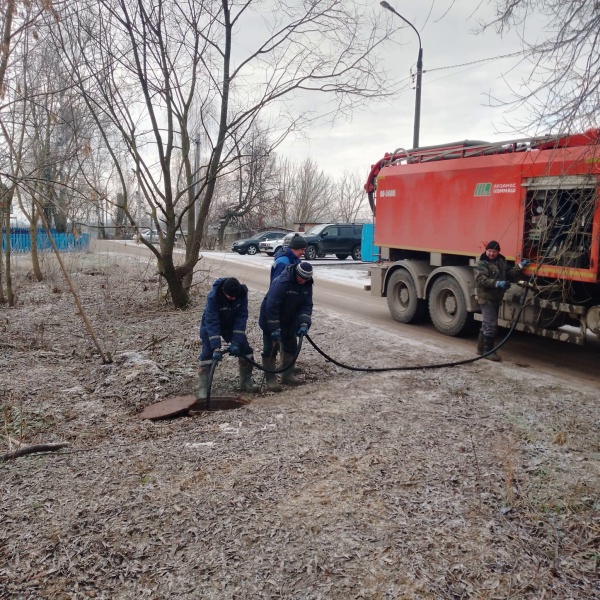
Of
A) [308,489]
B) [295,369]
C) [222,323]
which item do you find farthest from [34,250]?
[308,489]

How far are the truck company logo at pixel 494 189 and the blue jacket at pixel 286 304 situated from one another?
3.57 m

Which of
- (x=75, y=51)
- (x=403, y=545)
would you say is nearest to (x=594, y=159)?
(x=403, y=545)

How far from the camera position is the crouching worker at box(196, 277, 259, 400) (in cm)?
587

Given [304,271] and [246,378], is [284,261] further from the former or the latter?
[246,378]

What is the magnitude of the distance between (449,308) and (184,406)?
5277mm

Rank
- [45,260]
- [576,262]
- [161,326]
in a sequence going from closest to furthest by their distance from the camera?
[576,262] < [161,326] < [45,260]

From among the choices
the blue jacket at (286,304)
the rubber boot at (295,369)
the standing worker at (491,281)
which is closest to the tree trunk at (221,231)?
the standing worker at (491,281)

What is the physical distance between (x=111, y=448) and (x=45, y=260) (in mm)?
15607

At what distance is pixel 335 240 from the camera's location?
87.0 ft

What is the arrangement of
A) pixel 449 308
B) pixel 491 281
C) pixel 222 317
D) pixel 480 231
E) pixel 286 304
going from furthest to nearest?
pixel 449 308 < pixel 480 231 < pixel 491 281 < pixel 286 304 < pixel 222 317

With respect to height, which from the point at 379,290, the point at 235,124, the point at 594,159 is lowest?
the point at 379,290

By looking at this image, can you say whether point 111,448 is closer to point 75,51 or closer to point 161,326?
point 161,326

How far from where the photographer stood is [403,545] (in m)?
3.19

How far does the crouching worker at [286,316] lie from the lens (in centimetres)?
620
